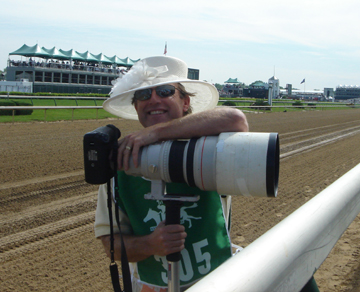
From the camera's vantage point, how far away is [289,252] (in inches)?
55.0

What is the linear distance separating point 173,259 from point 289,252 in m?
0.42

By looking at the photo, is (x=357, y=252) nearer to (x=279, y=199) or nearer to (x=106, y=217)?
(x=279, y=199)

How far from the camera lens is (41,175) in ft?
23.1

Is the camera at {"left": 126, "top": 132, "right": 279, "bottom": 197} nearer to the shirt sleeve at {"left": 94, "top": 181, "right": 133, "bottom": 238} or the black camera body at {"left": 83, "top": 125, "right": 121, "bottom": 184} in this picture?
the black camera body at {"left": 83, "top": 125, "right": 121, "bottom": 184}

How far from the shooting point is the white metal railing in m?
1.12

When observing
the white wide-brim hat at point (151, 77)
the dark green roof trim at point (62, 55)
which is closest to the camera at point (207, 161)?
the white wide-brim hat at point (151, 77)

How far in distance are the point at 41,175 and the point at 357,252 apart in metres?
5.15

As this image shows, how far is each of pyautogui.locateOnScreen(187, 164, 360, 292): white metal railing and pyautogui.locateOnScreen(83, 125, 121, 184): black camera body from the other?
22.6 inches

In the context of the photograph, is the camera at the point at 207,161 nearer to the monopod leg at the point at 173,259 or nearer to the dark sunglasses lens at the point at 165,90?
the monopod leg at the point at 173,259

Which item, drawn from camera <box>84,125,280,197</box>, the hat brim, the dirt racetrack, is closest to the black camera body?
camera <box>84,125,280,197</box>

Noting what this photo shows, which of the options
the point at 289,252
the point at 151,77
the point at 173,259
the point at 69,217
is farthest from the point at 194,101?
the point at 69,217

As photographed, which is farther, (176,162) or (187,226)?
(187,226)

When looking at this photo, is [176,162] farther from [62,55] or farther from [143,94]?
[62,55]

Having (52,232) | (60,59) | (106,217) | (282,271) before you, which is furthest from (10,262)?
(60,59)
